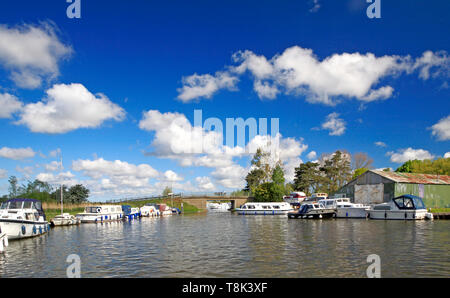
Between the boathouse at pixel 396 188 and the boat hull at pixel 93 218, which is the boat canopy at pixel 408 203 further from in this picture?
the boat hull at pixel 93 218

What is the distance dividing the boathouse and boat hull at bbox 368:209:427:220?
12.1 meters

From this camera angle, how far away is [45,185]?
108m

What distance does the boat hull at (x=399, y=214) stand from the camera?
54188mm

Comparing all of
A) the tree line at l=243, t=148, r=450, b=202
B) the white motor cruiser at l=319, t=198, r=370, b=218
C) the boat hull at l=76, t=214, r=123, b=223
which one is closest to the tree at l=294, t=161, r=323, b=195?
the tree line at l=243, t=148, r=450, b=202

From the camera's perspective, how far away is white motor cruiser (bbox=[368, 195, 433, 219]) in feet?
179

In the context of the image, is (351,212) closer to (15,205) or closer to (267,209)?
(267,209)

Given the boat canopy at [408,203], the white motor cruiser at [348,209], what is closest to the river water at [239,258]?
the boat canopy at [408,203]

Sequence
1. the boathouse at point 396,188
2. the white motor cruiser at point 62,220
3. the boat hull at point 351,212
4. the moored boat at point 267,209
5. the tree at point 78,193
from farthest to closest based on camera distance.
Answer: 1. the tree at point 78,193
2. the moored boat at point 267,209
3. the boathouse at point 396,188
4. the boat hull at point 351,212
5. the white motor cruiser at point 62,220

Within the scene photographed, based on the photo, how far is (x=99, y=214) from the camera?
64.6 m

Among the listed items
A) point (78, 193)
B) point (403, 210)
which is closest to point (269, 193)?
point (403, 210)

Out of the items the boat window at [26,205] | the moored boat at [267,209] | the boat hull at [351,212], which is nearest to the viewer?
the boat window at [26,205]

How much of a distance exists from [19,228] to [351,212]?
51.9 meters
